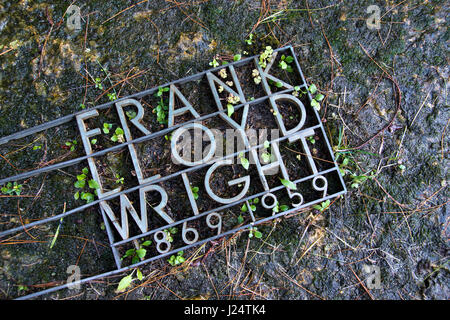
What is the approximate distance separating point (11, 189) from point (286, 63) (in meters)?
2.90

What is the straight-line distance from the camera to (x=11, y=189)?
3033mm

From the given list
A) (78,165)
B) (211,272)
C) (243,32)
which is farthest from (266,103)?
(78,165)

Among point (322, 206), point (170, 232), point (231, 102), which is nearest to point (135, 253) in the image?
point (170, 232)

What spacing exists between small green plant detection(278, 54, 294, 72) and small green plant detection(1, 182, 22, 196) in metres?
2.75

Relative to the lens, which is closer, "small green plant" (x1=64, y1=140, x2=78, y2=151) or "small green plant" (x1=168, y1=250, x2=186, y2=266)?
"small green plant" (x1=168, y1=250, x2=186, y2=266)

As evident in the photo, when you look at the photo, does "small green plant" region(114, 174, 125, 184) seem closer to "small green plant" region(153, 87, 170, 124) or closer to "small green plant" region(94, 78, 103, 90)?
"small green plant" region(153, 87, 170, 124)

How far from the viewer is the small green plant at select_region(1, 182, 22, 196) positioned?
3.03 m

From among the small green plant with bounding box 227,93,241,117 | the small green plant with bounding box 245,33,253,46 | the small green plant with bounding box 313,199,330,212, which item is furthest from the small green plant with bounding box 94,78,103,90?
the small green plant with bounding box 313,199,330,212

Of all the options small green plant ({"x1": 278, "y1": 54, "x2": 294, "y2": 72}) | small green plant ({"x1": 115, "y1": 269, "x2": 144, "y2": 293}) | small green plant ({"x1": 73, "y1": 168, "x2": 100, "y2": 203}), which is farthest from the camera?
small green plant ({"x1": 278, "y1": 54, "x2": 294, "y2": 72})

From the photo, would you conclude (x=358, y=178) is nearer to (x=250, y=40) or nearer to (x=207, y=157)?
(x=207, y=157)

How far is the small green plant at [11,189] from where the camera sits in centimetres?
303

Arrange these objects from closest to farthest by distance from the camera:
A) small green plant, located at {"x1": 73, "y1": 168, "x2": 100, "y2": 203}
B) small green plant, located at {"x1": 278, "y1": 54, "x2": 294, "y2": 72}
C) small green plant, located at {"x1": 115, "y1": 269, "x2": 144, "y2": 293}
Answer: small green plant, located at {"x1": 115, "y1": 269, "x2": 144, "y2": 293}
small green plant, located at {"x1": 73, "y1": 168, "x2": 100, "y2": 203}
small green plant, located at {"x1": 278, "y1": 54, "x2": 294, "y2": 72}

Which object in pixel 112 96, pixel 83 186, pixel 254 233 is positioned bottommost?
pixel 254 233
